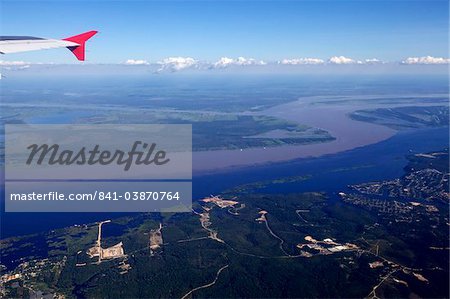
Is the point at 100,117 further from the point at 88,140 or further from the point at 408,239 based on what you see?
the point at 408,239

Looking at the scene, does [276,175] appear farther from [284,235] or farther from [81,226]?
[81,226]

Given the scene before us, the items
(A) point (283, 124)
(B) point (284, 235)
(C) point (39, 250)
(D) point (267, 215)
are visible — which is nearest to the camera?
(C) point (39, 250)

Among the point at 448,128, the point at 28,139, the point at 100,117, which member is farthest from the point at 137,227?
the point at 448,128

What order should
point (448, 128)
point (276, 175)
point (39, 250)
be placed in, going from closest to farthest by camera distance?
1. point (39, 250)
2. point (276, 175)
3. point (448, 128)

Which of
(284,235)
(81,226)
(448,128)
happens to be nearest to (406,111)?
(448,128)

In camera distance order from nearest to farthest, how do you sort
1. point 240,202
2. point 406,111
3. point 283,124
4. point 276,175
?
point 240,202 → point 276,175 → point 283,124 → point 406,111

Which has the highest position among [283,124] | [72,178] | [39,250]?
[283,124]

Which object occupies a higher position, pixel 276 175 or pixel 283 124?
pixel 283 124

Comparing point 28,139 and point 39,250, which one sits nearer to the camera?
point 39,250

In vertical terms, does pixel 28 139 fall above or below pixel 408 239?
above
